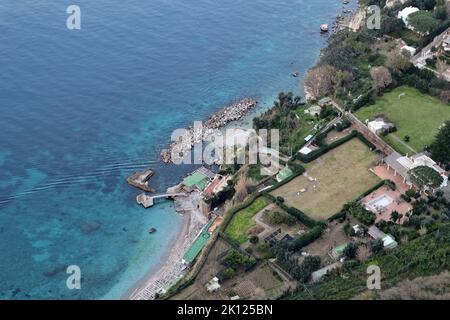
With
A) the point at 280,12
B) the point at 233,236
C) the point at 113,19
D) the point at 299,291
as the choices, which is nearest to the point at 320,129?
the point at 233,236

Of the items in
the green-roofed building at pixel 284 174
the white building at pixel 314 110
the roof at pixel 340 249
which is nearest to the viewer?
the roof at pixel 340 249

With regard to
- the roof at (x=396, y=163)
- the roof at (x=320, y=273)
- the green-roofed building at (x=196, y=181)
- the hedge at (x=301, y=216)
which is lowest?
the roof at (x=320, y=273)

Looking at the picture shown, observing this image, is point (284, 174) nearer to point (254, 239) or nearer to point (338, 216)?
point (338, 216)

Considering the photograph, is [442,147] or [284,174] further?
[284,174]

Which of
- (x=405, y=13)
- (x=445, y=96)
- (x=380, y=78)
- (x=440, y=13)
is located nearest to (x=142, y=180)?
(x=380, y=78)

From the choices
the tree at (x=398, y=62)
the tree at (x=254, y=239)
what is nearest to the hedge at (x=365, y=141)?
the tree at (x=398, y=62)

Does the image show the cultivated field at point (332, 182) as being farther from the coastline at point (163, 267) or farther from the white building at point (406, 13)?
the white building at point (406, 13)

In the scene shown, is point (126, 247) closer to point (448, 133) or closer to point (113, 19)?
point (448, 133)
